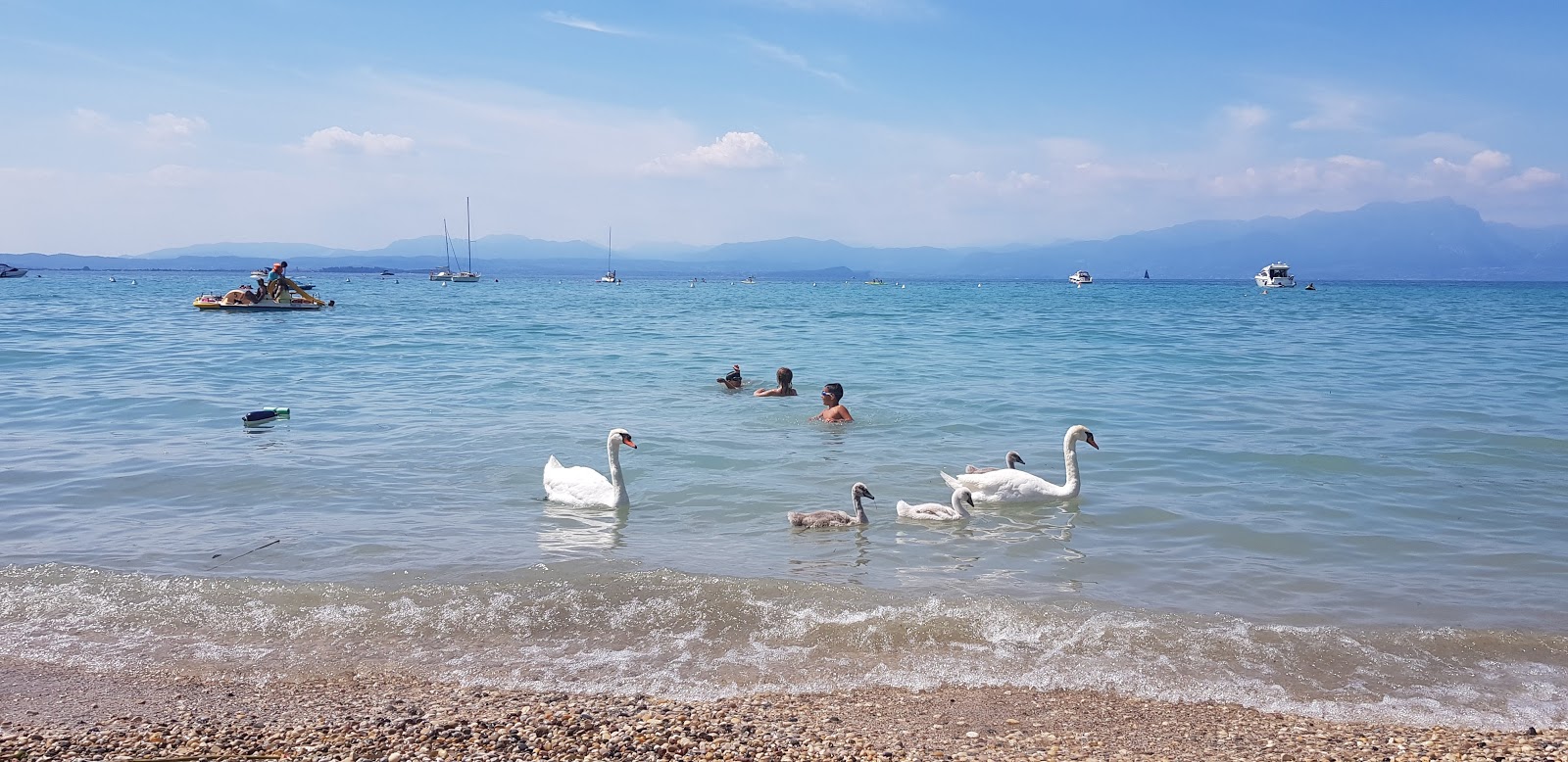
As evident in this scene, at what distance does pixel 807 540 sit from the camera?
9703 mm

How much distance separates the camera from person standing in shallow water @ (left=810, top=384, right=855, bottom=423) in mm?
16125

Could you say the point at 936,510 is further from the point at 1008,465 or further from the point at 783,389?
the point at 783,389

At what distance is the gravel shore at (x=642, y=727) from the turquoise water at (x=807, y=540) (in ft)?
1.22

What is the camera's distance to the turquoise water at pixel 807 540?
683 centimetres

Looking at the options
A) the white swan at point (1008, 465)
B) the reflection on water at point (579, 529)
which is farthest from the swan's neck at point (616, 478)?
the white swan at point (1008, 465)

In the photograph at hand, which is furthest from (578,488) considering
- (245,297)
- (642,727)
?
(245,297)

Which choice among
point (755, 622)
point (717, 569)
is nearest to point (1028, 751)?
point (755, 622)

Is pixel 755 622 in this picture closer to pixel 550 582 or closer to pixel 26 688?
pixel 550 582

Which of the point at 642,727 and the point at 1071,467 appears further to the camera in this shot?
the point at 1071,467

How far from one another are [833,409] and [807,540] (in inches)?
260

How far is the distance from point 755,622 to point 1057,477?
6.19 metres

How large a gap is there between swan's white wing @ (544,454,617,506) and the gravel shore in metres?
4.61

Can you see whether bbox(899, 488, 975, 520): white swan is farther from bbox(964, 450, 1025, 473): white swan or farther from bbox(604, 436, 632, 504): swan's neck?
bbox(604, 436, 632, 504): swan's neck

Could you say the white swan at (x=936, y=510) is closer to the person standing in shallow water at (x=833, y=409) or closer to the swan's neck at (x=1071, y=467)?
the swan's neck at (x=1071, y=467)
